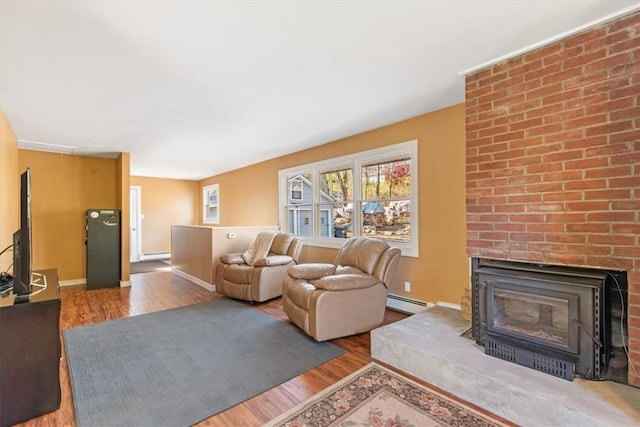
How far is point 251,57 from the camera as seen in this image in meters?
2.15

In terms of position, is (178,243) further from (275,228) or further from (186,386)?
(186,386)

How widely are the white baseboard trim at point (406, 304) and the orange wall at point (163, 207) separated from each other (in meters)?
7.06

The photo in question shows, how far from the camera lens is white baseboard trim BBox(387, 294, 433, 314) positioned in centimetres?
346

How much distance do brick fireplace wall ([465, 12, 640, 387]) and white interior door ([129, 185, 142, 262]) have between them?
326 inches

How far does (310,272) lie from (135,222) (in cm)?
667

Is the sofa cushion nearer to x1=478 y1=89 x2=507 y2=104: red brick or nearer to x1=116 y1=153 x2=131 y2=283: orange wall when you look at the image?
x1=116 y1=153 x2=131 y2=283: orange wall

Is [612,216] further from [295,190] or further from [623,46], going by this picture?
[295,190]

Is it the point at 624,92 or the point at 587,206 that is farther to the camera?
the point at 587,206

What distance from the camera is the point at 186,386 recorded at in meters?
2.13

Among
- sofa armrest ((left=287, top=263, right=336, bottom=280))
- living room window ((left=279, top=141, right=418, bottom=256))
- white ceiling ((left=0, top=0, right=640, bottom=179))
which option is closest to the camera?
white ceiling ((left=0, top=0, right=640, bottom=179))

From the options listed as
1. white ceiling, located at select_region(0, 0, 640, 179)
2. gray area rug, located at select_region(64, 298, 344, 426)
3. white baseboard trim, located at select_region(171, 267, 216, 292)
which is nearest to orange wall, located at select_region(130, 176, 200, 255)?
white baseboard trim, located at select_region(171, 267, 216, 292)

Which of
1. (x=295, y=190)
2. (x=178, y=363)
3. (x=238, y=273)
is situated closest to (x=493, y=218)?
(x=178, y=363)

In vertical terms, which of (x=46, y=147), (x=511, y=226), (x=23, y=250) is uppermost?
(x=46, y=147)

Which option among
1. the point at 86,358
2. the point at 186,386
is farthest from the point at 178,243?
the point at 186,386
